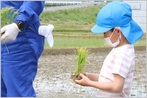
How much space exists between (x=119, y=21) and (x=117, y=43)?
0.13 m

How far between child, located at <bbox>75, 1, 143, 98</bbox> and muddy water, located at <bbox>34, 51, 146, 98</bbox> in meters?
2.18

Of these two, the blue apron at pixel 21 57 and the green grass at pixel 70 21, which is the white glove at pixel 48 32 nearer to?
the blue apron at pixel 21 57

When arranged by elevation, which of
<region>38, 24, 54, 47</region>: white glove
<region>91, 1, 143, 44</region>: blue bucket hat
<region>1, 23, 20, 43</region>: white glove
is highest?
<region>91, 1, 143, 44</region>: blue bucket hat

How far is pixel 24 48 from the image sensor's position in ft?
13.4

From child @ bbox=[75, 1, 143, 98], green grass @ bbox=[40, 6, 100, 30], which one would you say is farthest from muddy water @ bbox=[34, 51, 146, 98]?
green grass @ bbox=[40, 6, 100, 30]

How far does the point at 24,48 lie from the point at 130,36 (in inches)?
41.0

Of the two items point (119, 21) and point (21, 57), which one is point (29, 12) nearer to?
point (21, 57)

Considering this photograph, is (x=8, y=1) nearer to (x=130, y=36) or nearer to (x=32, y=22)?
(x=32, y=22)

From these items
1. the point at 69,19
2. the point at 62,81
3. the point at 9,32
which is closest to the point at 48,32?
the point at 9,32

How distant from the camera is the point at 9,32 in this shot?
12.1 feet

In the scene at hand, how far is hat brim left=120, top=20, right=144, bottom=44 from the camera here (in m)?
3.29

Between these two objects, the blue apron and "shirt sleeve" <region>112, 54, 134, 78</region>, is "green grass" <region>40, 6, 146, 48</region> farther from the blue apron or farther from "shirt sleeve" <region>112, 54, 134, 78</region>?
"shirt sleeve" <region>112, 54, 134, 78</region>

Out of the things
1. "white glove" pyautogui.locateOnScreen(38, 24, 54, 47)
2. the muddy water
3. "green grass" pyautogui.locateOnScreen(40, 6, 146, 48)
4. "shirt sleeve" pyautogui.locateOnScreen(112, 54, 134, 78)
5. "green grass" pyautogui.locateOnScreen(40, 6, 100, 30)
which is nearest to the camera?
"shirt sleeve" pyautogui.locateOnScreen(112, 54, 134, 78)

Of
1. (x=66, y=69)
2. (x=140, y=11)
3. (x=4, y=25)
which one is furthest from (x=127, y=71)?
(x=140, y=11)
